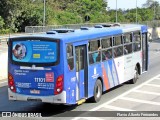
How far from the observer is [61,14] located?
257 feet

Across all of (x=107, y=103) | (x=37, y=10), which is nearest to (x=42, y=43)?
(x=107, y=103)

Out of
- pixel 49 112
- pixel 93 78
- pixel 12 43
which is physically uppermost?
pixel 12 43

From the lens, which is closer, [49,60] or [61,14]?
[49,60]

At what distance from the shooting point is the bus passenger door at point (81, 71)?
45.5ft

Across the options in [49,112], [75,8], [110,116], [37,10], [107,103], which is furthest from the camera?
[75,8]

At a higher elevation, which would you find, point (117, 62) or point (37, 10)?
point (37, 10)

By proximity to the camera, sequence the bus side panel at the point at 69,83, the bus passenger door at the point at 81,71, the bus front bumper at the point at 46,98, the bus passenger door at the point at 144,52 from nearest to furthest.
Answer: the bus front bumper at the point at 46,98
the bus side panel at the point at 69,83
the bus passenger door at the point at 81,71
the bus passenger door at the point at 144,52

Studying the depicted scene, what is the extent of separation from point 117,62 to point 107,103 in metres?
2.93

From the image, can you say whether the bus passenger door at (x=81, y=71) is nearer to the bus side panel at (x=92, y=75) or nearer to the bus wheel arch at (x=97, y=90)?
the bus side panel at (x=92, y=75)

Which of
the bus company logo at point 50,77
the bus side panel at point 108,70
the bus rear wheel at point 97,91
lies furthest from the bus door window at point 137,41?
the bus company logo at point 50,77

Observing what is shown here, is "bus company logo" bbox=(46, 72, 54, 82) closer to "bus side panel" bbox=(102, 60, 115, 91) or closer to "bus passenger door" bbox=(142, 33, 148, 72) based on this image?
"bus side panel" bbox=(102, 60, 115, 91)

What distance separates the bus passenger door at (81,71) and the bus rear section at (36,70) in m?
1.07

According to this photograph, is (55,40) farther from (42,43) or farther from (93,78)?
(93,78)

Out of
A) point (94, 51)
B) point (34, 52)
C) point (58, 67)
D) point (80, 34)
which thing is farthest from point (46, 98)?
point (94, 51)
